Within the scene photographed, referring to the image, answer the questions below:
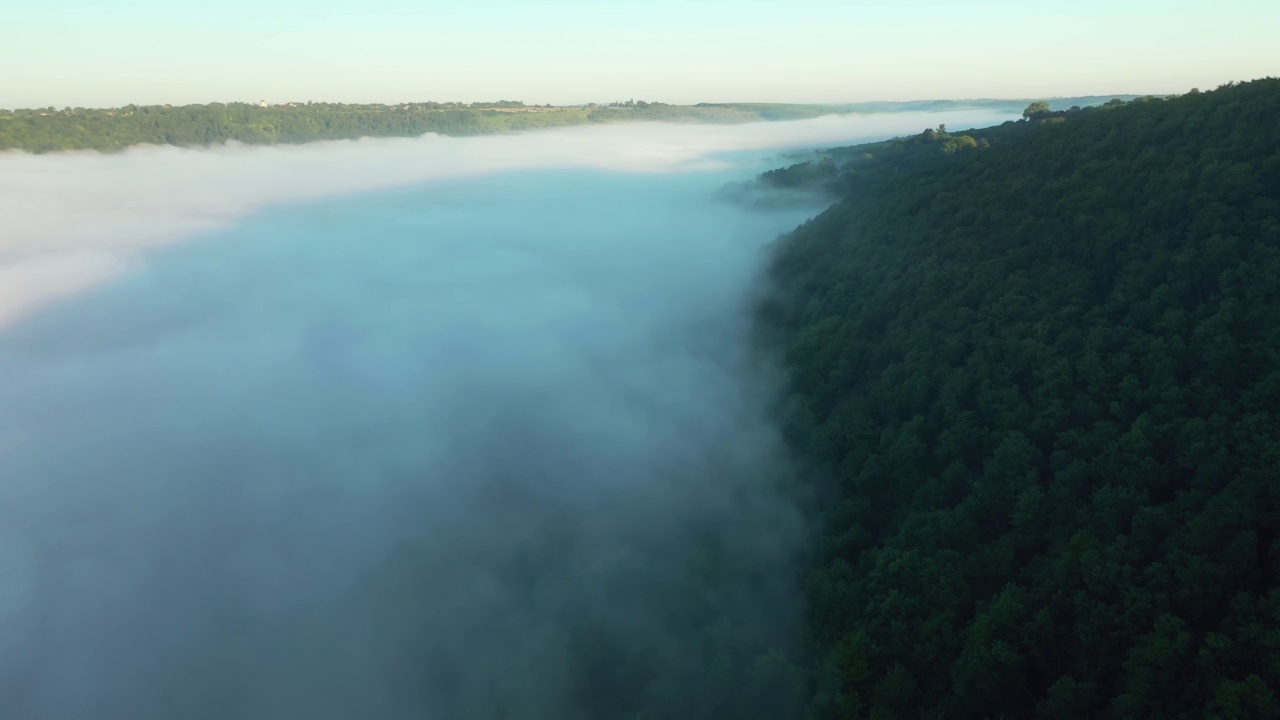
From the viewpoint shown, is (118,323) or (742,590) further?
(118,323)

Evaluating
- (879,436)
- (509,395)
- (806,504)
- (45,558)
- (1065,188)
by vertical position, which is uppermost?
(1065,188)

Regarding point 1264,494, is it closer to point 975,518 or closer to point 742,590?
point 975,518

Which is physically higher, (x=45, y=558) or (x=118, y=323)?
(x=118, y=323)

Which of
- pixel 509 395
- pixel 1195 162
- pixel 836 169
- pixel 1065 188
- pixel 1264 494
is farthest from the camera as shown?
pixel 836 169

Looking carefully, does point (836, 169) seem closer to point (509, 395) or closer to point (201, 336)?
point (509, 395)

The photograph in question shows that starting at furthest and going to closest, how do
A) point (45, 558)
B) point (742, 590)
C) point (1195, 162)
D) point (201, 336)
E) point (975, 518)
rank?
point (201, 336) < point (45, 558) < point (1195, 162) < point (742, 590) < point (975, 518)

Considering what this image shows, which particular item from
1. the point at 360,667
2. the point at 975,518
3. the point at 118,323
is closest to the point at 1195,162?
the point at 975,518
